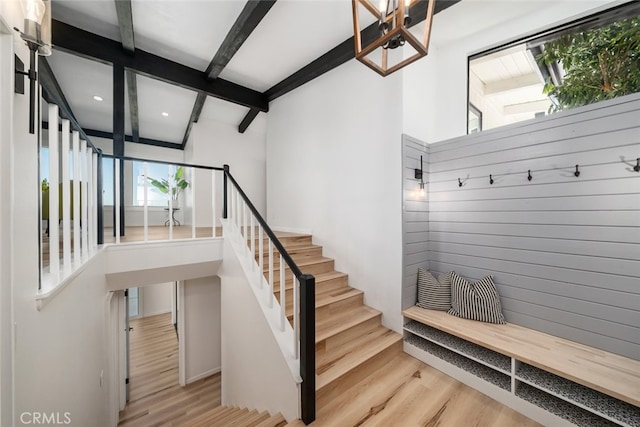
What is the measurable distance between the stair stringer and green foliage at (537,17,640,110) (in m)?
3.18

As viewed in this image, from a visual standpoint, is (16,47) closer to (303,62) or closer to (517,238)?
(303,62)

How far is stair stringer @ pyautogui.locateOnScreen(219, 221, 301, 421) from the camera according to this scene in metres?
1.87

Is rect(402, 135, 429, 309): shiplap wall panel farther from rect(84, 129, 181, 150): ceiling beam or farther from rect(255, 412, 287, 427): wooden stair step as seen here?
rect(84, 129, 181, 150): ceiling beam

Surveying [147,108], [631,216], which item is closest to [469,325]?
[631,216]

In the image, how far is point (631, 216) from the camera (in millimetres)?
1725

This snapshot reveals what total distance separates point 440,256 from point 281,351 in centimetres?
197

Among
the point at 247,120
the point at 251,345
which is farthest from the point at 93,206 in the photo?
the point at 247,120

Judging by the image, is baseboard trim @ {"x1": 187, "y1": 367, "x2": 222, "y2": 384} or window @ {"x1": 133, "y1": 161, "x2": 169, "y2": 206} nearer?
baseboard trim @ {"x1": 187, "y1": 367, "x2": 222, "y2": 384}

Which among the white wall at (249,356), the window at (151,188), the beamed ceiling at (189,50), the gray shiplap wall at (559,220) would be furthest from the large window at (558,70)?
the window at (151,188)

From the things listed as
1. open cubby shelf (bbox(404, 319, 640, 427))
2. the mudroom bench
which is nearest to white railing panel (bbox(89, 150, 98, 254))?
the mudroom bench

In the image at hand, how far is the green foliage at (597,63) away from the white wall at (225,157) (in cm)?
478

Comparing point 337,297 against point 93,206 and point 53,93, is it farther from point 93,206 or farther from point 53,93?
point 53,93

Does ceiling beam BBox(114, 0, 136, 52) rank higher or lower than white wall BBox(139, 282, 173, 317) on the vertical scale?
higher

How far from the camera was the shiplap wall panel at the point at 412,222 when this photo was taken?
2.55m
